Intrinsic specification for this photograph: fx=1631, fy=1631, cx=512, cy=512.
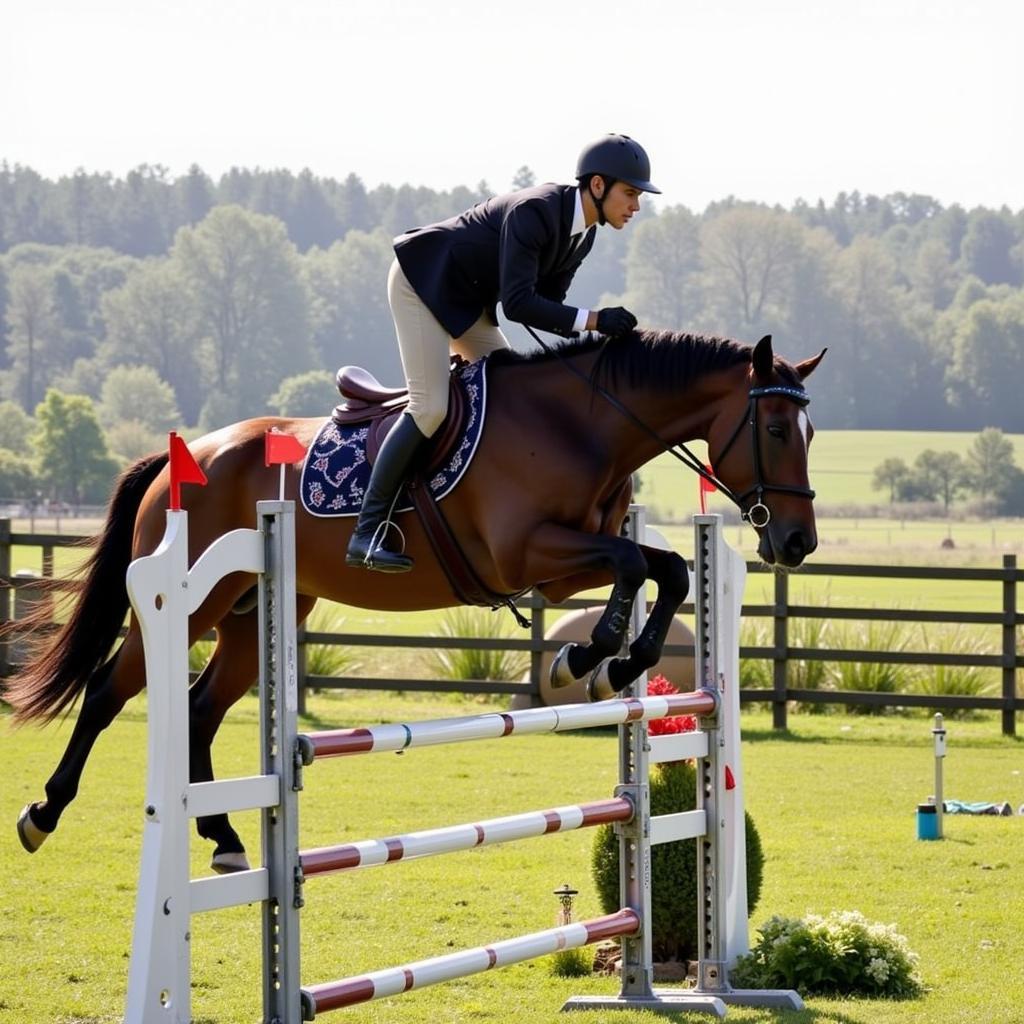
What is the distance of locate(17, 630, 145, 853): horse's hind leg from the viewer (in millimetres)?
5703

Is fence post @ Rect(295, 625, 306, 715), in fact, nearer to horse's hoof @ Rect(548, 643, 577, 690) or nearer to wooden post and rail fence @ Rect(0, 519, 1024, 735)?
wooden post and rail fence @ Rect(0, 519, 1024, 735)

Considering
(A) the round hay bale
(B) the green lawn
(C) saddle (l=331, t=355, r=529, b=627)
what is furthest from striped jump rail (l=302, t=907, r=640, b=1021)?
(B) the green lawn

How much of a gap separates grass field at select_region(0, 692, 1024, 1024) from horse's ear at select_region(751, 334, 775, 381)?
2.16 m

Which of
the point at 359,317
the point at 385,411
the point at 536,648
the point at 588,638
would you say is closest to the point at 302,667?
the point at 536,648

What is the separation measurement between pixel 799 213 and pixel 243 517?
7092 inches

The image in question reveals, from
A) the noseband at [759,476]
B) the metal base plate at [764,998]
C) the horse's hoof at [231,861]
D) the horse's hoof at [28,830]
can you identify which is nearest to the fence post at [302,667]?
the horse's hoof at [28,830]

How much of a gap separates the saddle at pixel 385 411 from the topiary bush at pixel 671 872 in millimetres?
1742

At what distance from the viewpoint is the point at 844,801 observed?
35.0 feet

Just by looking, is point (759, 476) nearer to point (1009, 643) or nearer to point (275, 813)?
point (275, 813)

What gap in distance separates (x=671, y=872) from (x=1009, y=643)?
8.13 meters

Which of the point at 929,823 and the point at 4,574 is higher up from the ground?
the point at 4,574

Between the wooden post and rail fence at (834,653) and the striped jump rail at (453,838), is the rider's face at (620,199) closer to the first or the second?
the striped jump rail at (453,838)

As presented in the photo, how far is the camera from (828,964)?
598 centimetres

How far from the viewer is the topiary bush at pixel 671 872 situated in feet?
20.8
